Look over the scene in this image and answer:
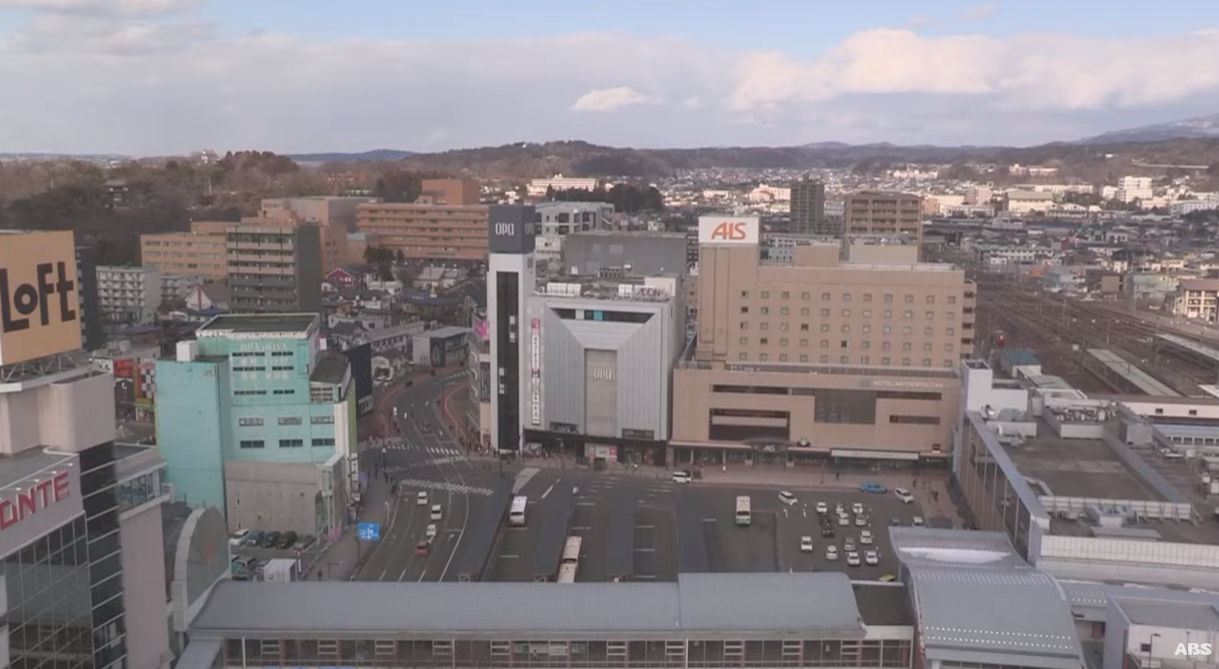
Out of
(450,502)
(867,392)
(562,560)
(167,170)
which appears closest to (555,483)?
(450,502)

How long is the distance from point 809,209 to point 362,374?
44.0 metres

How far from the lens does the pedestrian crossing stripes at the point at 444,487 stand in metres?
18.5

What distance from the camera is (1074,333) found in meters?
36.9

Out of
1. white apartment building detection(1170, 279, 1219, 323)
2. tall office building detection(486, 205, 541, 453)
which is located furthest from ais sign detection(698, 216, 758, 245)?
white apartment building detection(1170, 279, 1219, 323)

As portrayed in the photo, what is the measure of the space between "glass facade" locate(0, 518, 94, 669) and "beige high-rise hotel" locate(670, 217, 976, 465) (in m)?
13.6

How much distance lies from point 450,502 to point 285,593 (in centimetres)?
718

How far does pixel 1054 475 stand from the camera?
14.1 meters

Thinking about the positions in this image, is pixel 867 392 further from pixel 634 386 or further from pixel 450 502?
pixel 450 502

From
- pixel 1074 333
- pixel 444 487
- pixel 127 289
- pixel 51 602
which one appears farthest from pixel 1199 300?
pixel 51 602

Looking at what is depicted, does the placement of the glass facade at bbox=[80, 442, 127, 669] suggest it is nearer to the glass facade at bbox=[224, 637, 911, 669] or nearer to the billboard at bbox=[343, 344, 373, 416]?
the glass facade at bbox=[224, 637, 911, 669]

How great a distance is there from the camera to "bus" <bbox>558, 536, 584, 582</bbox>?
14453mm

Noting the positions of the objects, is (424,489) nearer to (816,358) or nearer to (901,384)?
(816,358)

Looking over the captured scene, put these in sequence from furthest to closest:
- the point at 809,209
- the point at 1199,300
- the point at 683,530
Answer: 1. the point at 809,209
2. the point at 1199,300
3. the point at 683,530

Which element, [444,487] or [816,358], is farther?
[816,358]
